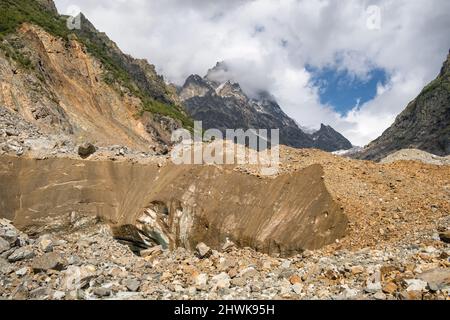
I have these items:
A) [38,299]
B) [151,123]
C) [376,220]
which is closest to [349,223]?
[376,220]

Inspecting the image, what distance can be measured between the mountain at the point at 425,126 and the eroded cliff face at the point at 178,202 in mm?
84996

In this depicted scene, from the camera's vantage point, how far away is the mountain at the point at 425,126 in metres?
97.4

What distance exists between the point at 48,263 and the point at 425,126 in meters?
111

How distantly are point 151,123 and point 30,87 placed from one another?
69.5ft

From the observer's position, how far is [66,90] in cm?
4275

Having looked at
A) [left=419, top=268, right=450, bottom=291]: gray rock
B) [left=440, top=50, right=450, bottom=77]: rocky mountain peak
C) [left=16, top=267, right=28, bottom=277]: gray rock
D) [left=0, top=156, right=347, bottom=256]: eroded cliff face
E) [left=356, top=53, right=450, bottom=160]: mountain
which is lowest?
[left=16, top=267, right=28, bottom=277]: gray rock

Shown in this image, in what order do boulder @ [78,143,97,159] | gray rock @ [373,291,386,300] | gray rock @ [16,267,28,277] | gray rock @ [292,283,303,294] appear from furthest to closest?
boulder @ [78,143,97,159] → gray rock @ [16,267,28,277] → gray rock @ [292,283,303,294] → gray rock @ [373,291,386,300]

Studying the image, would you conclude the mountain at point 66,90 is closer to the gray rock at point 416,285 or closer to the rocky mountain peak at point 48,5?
the rocky mountain peak at point 48,5

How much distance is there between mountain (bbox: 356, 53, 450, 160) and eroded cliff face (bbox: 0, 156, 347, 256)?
85.0 metres

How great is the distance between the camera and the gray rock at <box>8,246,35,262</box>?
14.8 metres

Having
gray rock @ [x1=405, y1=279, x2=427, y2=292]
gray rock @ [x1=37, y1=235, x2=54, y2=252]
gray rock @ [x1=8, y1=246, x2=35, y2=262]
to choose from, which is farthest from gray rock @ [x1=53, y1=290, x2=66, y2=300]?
gray rock @ [x1=405, y1=279, x2=427, y2=292]

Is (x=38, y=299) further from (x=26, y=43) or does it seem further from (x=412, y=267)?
(x=26, y=43)

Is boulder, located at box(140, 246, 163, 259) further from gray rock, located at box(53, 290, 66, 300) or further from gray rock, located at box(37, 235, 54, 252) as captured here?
gray rock, located at box(53, 290, 66, 300)

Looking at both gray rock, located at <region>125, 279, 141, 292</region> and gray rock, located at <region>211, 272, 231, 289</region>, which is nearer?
gray rock, located at <region>211, 272, 231, 289</region>
